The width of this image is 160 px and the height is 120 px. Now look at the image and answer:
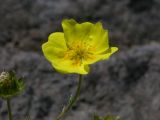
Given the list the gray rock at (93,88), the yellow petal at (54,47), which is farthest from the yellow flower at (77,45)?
the gray rock at (93,88)

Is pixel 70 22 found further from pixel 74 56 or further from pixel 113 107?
pixel 113 107

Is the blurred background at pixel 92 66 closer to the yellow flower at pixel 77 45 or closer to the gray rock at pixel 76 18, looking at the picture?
the gray rock at pixel 76 18

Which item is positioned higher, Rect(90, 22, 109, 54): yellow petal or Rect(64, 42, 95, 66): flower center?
Rect(90, 22, 109, 54): yellow petal

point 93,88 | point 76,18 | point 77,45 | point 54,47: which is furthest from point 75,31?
point 76,18

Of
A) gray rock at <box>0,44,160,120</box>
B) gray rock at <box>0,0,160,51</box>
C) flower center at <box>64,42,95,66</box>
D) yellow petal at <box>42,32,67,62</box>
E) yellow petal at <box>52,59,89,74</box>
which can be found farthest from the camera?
gray rock at <box>0,0,160,51</box>

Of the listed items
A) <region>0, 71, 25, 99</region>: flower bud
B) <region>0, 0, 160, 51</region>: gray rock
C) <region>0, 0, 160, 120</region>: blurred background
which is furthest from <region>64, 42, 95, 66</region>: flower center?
<region>0, 0, 160, 51</region>: gray rock

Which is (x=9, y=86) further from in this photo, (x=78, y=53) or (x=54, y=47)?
(x=78, y=53)

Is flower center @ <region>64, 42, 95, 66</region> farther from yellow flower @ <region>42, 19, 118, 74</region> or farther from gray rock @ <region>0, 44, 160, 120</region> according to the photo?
gray rock @ <region>0, 44, 160, 120</region>
